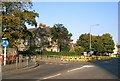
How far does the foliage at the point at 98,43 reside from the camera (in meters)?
105

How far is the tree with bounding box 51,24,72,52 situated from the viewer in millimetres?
90625

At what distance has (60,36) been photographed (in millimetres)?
90812

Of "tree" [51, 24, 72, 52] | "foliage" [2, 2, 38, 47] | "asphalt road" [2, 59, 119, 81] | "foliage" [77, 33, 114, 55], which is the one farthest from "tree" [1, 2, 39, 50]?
"foliage" [77, 33, 114, 55]

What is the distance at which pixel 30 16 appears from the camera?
45312 mm

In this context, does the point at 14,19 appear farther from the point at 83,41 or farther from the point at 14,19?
the point at 83,41

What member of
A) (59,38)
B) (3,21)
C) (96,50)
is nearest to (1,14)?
(3,21)

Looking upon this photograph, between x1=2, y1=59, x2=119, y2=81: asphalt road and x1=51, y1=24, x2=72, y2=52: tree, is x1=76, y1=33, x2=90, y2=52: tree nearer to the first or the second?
x1=51, y1=24, x2=72, y2=52: tree

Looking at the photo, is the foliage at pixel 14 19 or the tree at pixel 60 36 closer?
the foliage at pixel 14 19

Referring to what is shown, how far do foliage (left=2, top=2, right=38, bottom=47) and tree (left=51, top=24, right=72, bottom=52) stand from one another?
4467 centimetres

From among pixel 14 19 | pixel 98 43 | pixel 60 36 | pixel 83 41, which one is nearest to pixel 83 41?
pixel 83 41

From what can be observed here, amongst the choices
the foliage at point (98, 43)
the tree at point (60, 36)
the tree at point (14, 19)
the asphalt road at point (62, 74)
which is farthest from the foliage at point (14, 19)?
the foliage at point (98, 43)

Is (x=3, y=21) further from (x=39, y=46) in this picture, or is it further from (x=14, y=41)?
(x=39, y=46)

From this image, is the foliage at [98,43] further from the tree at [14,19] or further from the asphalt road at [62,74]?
the asphalt road at [62,74]

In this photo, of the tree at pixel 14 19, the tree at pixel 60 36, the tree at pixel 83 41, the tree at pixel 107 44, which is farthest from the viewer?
the tree at pixel 107 44
